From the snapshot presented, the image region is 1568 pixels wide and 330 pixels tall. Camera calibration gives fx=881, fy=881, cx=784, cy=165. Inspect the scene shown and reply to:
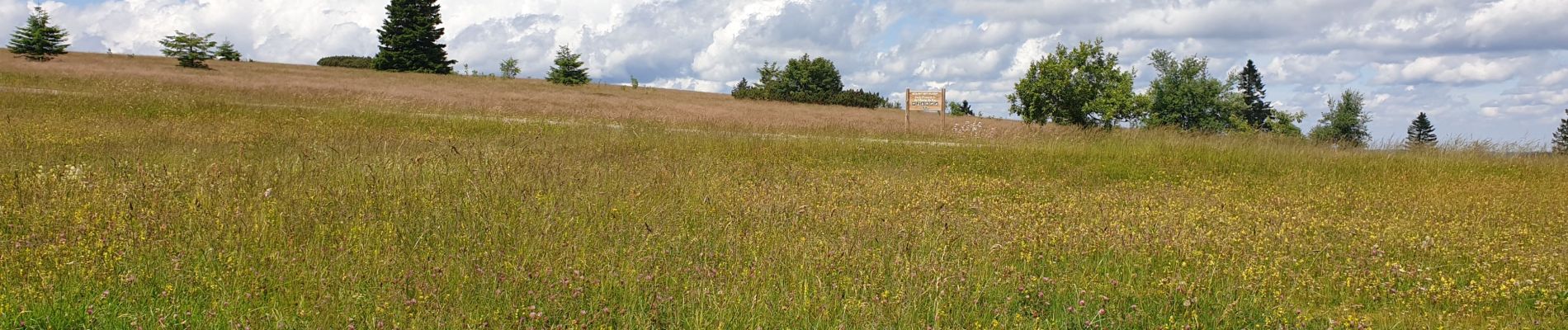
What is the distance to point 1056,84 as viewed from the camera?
115 feet

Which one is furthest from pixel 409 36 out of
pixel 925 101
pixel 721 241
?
pixel 721 241

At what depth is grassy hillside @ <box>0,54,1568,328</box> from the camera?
173 inches

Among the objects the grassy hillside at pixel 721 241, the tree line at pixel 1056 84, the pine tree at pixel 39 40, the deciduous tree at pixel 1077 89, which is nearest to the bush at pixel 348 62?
the tree line at pixel 1056 84

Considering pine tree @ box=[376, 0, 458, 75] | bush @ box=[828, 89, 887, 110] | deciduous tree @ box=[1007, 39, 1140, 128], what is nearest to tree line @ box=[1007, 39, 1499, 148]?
deciduous tree @ box=[1007, 39, 1140, 128]

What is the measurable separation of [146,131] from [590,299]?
1269 centimetres

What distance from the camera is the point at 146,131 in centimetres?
1351

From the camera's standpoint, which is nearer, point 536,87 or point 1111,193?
point 1111,193

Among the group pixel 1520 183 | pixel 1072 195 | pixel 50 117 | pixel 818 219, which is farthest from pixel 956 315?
pixel 50 117

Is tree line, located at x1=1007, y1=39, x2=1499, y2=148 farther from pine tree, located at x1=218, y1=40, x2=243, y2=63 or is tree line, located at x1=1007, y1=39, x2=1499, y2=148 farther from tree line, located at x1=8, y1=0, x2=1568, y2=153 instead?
pine tree, located at x1=218, y1=40, x2=243, y2=63

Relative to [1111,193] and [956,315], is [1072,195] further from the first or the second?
[956,315]

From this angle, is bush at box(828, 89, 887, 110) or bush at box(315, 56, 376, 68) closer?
bush at box(828, 89, 887, 110)

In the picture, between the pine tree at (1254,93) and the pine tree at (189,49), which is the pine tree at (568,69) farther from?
the pine tree at (1254,93)

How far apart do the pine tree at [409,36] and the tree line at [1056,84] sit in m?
0.06

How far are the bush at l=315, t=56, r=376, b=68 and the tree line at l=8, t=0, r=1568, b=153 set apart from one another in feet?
0.32
